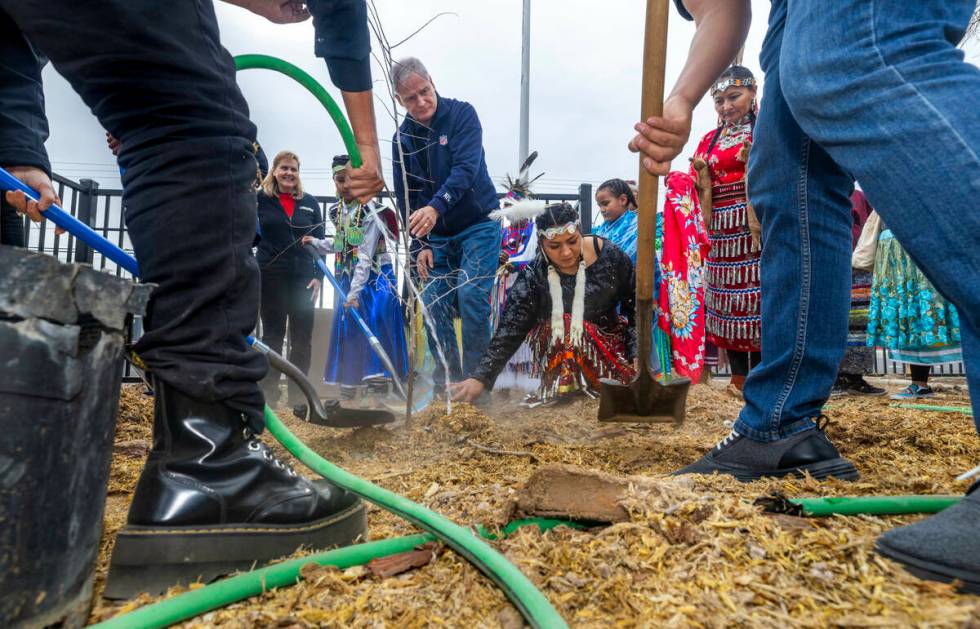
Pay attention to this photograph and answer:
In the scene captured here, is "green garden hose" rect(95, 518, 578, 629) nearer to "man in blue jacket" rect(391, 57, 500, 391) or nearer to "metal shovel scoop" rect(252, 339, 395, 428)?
"metal shovel scoop" rect(252, 339, 395, 428)

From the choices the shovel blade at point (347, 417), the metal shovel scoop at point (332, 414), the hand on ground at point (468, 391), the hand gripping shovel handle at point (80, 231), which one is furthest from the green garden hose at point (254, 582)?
the hand on ground at point (468, 391)

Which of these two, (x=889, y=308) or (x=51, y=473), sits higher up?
(x=889, y=308)

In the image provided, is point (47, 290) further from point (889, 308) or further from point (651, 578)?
point (889, 308)

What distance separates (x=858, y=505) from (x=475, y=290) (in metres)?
3.02

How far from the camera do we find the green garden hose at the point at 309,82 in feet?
5.68

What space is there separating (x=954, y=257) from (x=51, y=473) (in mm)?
1238

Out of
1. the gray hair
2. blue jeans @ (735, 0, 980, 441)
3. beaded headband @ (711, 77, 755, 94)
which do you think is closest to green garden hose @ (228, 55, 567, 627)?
blue jeans @ (735, 0, 980, 441)

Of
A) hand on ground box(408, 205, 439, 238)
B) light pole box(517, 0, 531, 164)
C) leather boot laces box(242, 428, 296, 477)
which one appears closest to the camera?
leather boot laces box(242, 428, 296, 477)

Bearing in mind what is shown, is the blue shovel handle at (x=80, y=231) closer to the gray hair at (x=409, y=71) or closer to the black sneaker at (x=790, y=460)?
the black sneaker at (x=790, y=460)

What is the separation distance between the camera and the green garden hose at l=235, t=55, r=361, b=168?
1.73 meters

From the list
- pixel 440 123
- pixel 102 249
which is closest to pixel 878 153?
Answer: pixel 102 249

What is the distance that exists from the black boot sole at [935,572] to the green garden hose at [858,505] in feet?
0.61

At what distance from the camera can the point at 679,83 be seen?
1.50 meters

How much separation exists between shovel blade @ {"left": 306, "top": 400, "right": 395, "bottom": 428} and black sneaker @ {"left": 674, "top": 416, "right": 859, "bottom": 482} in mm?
1436
